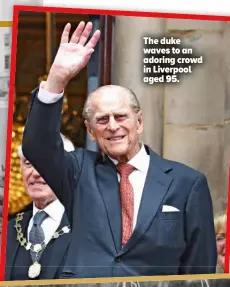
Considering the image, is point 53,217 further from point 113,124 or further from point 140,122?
point 140,122

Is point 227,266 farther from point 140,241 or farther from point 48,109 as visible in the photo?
point 48,109

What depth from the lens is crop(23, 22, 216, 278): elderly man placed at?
16.9 ft

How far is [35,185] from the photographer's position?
5215 mm

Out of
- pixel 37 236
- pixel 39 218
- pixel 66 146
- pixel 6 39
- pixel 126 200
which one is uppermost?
pixel 6 39

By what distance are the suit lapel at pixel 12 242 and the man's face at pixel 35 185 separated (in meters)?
0.11

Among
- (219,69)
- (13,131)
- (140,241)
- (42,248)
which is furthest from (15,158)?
(219,69)

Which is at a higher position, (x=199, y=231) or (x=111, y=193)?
(x=111, y=193)

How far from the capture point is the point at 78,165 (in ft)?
17.3

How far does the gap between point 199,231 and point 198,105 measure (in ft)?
2.45

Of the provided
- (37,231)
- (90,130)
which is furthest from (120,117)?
(37,231)

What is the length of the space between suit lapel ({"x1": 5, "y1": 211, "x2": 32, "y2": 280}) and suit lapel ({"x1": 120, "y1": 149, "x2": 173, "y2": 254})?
58cm

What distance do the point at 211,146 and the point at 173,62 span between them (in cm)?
55

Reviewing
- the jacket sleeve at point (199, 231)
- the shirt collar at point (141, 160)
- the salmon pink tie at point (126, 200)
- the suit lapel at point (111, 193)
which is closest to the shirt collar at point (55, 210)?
the suit lapel at point (111, 193)

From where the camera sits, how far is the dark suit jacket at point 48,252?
5.20 meters
